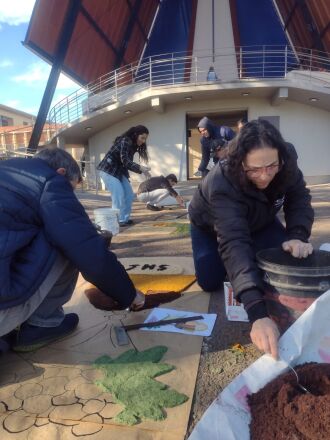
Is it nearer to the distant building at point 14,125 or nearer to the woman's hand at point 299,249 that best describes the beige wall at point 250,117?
the woman's hand at point 299,249

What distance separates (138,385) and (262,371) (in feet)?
1.64

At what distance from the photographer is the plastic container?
60.1 inches

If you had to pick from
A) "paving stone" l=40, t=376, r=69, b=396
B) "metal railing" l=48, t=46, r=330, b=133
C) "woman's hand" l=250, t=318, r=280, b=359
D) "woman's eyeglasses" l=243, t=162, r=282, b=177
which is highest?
"metal railing" l=48, t=46, r=330, b=133

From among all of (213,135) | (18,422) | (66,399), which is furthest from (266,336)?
(213,135)

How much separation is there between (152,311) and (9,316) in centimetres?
88

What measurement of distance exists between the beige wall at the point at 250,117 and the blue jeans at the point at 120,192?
853cm

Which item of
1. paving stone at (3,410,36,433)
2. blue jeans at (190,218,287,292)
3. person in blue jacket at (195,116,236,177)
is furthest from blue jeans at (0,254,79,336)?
person in blue jacket at (195,116,236,177)

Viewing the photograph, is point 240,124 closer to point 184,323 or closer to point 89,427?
point 184,323

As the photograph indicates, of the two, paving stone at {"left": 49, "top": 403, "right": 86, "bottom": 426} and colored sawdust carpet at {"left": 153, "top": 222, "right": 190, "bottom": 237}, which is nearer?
paving stone at {"left": 49, "top": 403, "right": 86, "bottom": 426}

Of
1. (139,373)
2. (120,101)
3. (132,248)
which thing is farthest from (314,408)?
(120,101)

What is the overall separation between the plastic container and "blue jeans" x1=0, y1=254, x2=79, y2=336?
0.93 metres

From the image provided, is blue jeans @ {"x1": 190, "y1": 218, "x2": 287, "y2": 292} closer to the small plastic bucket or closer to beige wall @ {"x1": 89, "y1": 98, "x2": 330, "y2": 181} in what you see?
the small plastic bucket

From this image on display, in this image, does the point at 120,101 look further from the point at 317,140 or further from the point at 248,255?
the point at 248,255

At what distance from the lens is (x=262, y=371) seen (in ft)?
4.53
